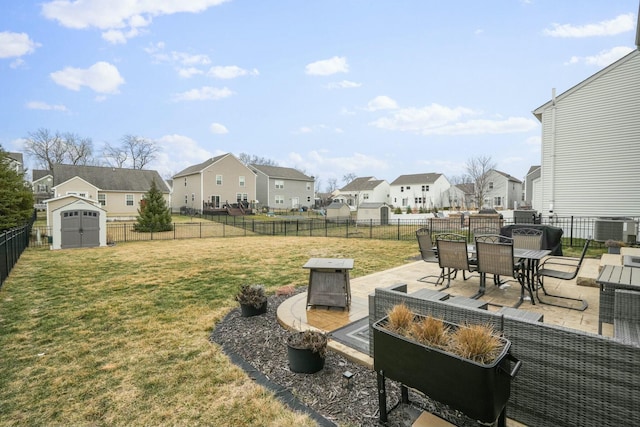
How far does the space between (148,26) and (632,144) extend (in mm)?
20194

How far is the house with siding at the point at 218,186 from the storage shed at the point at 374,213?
14478mm

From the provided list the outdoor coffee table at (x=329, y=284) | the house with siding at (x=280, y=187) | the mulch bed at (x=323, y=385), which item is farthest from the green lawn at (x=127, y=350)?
the house with siding at (x=280, y=187)

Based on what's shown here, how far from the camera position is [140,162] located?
5356 centimetres

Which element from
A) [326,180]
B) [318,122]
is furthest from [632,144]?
[326,180]

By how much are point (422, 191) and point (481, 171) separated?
8.97m

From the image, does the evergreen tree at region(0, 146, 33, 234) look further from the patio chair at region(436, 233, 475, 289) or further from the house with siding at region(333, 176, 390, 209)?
the house with siding at region(333, 176, 390, 209)

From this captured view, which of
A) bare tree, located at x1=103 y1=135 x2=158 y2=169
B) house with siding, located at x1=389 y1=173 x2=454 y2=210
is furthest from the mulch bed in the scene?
bare tree, located at x1=103 y1=135 x2=158 y2=169

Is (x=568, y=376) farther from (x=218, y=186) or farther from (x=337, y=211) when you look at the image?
(x=218, y=186)

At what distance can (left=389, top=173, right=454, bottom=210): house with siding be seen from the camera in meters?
49.2

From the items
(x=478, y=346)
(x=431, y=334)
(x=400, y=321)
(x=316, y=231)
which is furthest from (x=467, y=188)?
(x=478, y=346)

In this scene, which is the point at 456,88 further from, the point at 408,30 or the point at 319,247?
the point at 319,247

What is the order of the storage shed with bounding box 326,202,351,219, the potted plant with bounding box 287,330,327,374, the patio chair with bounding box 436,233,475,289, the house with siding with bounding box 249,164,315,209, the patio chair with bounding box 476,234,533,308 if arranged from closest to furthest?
the potted plant with bounding box 287,330,327,374, the patio chair with bounding box 476,234,533,308, the patio chair with bounding box 436,233,475,289, the storage shed with bounding box 326,202,351,219, the house with siding with bounding box 249,164,315,209

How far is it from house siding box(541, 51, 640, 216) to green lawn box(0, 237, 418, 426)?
10973 mm

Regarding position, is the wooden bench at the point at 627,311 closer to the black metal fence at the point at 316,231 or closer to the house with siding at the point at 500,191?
the black metal fence at the point at 316,231
